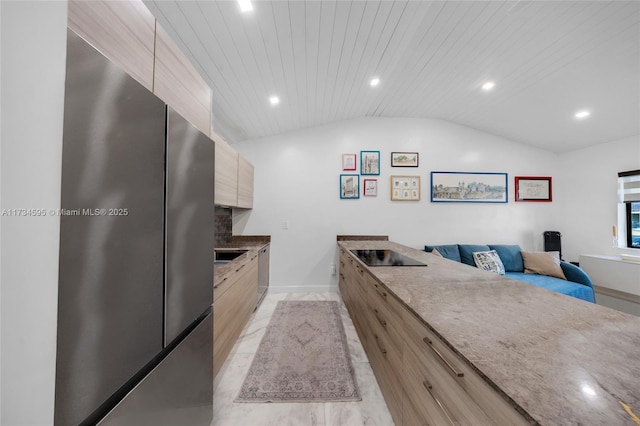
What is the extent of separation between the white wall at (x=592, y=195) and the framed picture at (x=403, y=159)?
2525 millimetres

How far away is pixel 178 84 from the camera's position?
1.09m

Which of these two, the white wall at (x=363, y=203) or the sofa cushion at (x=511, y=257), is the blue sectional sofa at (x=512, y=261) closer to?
the sofa cushion at (x=511, y=257)

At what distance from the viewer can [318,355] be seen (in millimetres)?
1860

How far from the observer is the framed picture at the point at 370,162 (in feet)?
11.3

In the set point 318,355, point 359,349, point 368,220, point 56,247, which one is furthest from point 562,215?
point 56,247

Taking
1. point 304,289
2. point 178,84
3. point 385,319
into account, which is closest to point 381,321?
point 385,319

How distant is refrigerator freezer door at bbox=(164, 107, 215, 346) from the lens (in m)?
0.80

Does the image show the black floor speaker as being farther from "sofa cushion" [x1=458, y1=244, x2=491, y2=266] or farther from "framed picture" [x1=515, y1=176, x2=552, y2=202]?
"sofa cushion" [x1=458, y1=244, x2=491, y2=266]

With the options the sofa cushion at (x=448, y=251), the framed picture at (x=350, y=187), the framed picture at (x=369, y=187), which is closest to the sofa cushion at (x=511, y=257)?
the sofa cushion at (x=448, y=251)

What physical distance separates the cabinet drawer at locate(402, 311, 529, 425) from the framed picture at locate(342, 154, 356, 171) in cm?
276

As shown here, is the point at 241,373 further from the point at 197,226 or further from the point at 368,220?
the point at 368,220

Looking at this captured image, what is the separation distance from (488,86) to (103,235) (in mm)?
3576

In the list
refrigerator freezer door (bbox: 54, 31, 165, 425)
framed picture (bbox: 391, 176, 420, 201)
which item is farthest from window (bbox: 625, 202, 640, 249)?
refrigerator freezer door (bbox: 54, 31, 165, 425)

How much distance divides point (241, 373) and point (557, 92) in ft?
14.1
